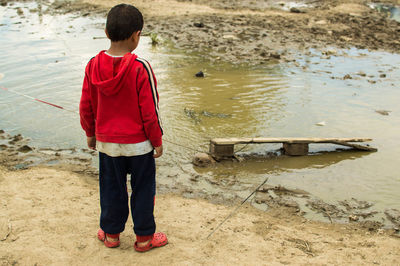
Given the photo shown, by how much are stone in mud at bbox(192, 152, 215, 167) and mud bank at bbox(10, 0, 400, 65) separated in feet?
16.2

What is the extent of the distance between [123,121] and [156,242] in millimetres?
1002

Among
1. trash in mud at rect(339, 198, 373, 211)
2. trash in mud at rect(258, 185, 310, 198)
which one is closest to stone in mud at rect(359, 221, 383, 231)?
trash in mud at rect(339, 198, 373, 211)

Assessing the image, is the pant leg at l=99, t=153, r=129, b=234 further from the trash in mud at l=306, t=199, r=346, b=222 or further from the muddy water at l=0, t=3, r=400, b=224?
the trash in mud at l=306, t=199, r=346, b=222

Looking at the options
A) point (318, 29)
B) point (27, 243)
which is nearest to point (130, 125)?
point (27, 243)

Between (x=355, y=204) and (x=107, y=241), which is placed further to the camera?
(x=355, y=204)

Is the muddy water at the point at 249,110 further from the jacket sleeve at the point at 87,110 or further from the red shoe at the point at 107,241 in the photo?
the jacket sleeve at the point at 87,110

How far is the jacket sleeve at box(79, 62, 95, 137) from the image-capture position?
109 inches

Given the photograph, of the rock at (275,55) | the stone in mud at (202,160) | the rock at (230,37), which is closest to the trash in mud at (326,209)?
the stone in mud at (202,160)

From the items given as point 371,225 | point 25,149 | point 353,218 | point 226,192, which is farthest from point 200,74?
point 371,225

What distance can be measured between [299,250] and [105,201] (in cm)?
151

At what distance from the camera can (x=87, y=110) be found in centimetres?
284

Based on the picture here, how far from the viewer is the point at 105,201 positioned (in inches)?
116

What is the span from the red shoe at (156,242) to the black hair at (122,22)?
1480mm

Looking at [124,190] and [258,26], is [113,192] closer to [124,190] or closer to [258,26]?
[124,190]
